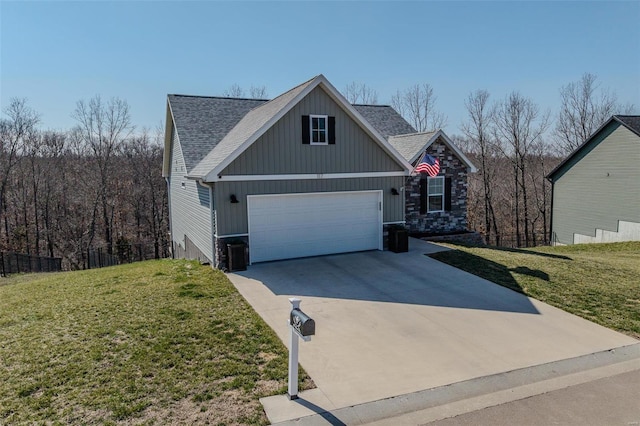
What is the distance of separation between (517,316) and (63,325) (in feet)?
27.3

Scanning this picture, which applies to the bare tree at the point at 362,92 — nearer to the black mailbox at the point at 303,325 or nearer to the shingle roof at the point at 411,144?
the shingle roof at the point at 411,144

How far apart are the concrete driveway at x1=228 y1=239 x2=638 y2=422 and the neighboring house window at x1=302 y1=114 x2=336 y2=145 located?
381cm

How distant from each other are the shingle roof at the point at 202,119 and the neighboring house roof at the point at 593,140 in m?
16.9

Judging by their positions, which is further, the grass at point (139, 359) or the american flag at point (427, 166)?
the american flag at point (427, 166)

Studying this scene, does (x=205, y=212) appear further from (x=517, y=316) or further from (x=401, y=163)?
(x=517, y=316)

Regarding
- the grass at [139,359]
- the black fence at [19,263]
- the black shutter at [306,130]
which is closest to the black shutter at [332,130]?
the black shutter at [306,130]

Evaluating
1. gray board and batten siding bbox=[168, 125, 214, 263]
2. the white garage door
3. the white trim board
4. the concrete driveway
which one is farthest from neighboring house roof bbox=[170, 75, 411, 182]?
the concrete driveway

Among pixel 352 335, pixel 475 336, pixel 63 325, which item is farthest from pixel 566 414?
pixel 63 325

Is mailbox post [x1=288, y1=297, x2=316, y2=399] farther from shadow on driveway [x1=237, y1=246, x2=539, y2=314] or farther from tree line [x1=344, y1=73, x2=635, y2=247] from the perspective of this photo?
tree line [x1=344, y1=73, x2=635, y2=247]

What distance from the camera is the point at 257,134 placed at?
1111 cm

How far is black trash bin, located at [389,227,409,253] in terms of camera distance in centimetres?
1290

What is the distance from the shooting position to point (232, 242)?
11.2 metres

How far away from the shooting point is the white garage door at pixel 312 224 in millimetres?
11688

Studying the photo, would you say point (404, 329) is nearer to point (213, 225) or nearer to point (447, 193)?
point (213, 225)
